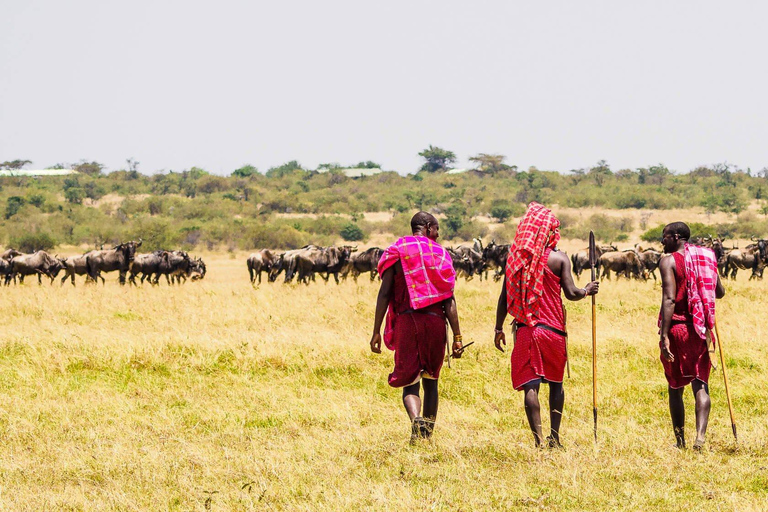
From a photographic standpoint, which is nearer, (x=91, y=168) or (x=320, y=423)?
(x=320, y=423)

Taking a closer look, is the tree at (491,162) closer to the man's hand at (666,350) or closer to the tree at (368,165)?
the tree at (368,165)

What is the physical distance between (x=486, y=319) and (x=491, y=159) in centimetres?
9572

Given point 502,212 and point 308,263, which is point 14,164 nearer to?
point 502,212

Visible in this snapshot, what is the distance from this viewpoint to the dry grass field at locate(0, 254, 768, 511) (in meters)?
5.35

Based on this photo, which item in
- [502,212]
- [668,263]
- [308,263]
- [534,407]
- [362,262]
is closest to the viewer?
[534,407]

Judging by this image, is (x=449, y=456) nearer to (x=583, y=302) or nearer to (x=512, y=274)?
(x=512, y=274)

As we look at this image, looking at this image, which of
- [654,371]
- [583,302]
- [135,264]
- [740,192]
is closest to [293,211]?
[740,192]

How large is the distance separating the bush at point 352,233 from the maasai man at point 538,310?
52.9 meters

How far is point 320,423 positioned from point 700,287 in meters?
3.26

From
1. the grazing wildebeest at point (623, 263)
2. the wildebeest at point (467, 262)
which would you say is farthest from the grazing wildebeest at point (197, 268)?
the grazing wildebeest at point (623, 263)

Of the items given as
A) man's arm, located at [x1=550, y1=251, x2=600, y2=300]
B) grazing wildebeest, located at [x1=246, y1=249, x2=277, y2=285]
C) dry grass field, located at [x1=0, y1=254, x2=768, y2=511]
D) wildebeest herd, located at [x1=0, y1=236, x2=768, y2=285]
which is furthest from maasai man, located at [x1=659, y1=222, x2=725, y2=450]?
grazing wildebeest, located at [x1=246, y1=249, x2=277, y2=285]

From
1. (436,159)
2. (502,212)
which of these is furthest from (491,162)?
(502,212)

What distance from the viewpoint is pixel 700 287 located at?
256 inches

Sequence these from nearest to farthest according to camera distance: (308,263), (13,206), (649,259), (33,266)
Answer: (308,263) < (33,266) < (649,259) < (13,206)
